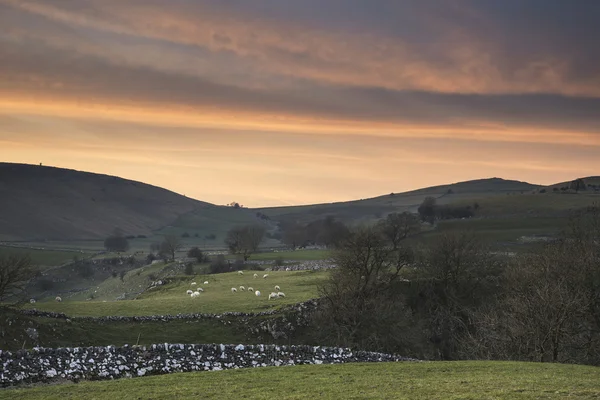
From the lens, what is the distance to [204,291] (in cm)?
7025

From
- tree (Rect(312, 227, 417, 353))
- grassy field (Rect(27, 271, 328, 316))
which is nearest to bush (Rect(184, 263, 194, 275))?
grassy field (Rect(27, 271, 328, 316))

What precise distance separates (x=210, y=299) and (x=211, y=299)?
11 cm

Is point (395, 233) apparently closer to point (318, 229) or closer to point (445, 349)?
point (445, 349)

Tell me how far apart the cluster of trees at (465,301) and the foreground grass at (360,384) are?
37.6 feet

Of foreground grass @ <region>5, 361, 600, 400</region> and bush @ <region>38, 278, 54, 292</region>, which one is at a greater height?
foreground grass @ <region>5, 361, 600, 400</region>

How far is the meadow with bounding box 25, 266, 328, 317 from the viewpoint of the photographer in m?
52.1

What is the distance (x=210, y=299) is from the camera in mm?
60125

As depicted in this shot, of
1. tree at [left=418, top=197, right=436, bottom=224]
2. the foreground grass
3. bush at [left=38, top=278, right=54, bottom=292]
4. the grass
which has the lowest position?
bush at [left=38, top=278, right=54, bottom=292]

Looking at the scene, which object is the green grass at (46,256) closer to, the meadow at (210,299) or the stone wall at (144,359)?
the meadow at (210,299)

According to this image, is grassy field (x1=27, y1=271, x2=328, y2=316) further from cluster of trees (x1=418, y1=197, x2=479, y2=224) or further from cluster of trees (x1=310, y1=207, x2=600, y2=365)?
cluster of trees (x1=418, y1=197, x2=479, y2=224)

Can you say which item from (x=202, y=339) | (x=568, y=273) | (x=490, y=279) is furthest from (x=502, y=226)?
(x=202, y=339)

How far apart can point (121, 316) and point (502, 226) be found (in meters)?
125

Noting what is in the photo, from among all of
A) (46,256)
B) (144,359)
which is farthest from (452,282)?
(46,256)

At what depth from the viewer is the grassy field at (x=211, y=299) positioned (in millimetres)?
52094
